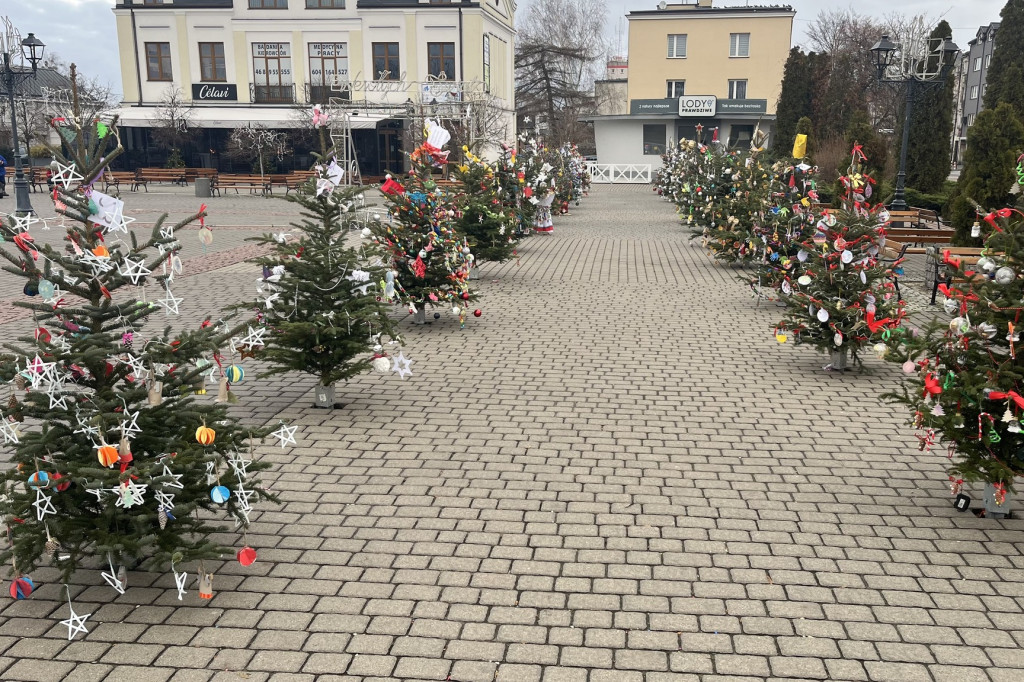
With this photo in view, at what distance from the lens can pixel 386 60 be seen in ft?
148

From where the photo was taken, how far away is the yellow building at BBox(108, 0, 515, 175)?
44312 millimetres

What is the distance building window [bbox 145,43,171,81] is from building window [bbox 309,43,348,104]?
7684 millimetres

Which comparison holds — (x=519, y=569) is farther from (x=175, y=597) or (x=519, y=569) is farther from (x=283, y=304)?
(x=283, y=304)

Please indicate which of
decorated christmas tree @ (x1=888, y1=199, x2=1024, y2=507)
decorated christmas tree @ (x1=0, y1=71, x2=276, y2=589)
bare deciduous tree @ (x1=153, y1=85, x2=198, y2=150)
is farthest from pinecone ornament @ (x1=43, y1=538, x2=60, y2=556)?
bare deciduous tree @ (x1=153, y1=85, x2=198, y2=150)

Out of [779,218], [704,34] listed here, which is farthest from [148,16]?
[779,218]

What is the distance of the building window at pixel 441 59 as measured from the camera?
147 feet

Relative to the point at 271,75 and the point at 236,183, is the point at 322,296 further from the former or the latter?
the point at 271,75

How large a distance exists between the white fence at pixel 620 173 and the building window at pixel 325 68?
50.0 ft

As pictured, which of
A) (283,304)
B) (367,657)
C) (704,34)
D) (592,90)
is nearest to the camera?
(367,657)

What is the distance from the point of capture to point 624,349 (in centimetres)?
980

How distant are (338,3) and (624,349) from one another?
40500 millimetres

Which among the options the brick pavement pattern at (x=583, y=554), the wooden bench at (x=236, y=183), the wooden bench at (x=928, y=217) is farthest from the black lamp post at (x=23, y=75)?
the wooden bench at (x=928, y=217)

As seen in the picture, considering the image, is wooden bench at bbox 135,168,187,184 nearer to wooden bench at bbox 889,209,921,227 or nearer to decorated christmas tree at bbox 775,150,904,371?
wooden bench at bbox 889,209,921,227

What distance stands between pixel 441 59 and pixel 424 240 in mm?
36984
